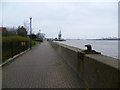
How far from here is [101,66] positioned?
14.9 ft

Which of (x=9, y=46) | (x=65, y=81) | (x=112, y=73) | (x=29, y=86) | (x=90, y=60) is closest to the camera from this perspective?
(x=112, y=73)

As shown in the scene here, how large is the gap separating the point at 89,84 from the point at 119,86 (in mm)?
2351

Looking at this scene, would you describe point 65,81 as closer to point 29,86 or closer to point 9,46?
point 29,86

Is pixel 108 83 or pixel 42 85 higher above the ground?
pixel 108 83

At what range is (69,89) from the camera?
5707 millimetres

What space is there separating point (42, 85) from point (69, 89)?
1.05 m

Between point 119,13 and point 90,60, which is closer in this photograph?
point 119,13

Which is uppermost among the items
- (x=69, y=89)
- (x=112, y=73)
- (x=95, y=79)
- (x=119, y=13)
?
(x=119, y=13)

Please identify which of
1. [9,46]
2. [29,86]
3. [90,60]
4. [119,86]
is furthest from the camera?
[9,46]

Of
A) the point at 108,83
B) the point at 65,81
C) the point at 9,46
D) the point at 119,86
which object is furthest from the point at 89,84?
the point at 9,46

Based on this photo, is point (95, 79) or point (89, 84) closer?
point (95, 79)

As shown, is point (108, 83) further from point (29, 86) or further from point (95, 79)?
point (29, 86)

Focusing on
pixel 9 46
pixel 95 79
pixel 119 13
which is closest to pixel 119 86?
pixel 95 79

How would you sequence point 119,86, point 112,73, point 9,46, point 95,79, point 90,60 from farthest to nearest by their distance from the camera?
point 9,46, point 90,60, point 95,79, point 112,73, point 119,86
